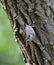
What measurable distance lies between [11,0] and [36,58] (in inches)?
8.4

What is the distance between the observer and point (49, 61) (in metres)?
1.04

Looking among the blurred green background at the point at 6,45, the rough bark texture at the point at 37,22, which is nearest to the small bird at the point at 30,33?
the rough bark texture at the point at 37,22

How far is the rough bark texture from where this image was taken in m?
1.01

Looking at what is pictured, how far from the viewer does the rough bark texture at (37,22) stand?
1.01 m

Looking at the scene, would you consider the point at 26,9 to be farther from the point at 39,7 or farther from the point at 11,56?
the point at 11,56

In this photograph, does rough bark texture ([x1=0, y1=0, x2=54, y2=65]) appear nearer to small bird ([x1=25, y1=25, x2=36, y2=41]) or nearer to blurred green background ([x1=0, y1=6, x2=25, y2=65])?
small bird ([x1=25, y1=25, x2=36, y2=41])

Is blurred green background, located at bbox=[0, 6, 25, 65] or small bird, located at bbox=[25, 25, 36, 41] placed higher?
blurred green background, located at bbox=[0, 6, 25, 65]

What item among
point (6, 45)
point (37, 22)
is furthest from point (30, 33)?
point (6, 45)

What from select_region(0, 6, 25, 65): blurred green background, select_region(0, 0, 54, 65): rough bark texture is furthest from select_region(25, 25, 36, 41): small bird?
select_region(0, 6, 25, 65): blurred green background

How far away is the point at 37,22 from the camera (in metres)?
1.01

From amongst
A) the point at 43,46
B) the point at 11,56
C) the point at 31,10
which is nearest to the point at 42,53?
the point at 43,46

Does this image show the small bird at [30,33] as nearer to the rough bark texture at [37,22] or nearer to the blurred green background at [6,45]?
A: the rough bark texture at [37,22]

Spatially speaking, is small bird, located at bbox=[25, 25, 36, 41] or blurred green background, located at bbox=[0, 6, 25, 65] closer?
small bird, located at bbox=[25, 25, 36, 41]

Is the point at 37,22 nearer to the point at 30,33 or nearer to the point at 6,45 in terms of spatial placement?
the point at 30,33
